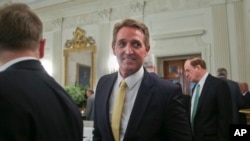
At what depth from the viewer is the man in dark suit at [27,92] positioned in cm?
95

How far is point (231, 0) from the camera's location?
796 cm

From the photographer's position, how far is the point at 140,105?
1.61 metres

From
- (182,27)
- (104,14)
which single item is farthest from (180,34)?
(104,14)

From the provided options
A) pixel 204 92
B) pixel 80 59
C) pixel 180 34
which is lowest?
pixel 204 92

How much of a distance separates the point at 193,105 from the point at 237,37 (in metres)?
5.13

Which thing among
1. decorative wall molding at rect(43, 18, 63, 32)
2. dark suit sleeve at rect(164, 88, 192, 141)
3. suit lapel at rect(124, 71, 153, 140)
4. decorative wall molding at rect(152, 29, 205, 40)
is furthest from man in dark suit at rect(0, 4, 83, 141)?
decorative wall molding at rect(43, 18, 63, 32)

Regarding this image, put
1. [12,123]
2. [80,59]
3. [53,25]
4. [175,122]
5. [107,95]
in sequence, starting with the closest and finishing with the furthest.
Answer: [12,123], [175,122], [107,95], [80,59], [53,25]

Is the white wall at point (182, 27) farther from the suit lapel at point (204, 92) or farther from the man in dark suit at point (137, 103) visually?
the man in dark suit at point (137, 103)

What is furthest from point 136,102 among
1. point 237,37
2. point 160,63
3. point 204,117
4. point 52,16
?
point 52,16

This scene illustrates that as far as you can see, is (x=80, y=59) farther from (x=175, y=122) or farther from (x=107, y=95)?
(x=175, y=122)

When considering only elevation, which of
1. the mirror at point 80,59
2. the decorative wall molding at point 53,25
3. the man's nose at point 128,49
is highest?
the decorative wall molding at point 53,25

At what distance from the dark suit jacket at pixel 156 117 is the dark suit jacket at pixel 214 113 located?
155 centimetres

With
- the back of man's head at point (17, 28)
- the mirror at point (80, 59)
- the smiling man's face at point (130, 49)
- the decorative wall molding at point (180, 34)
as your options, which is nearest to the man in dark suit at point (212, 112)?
the smiling man's face at point (130, 49)

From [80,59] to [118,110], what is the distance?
8.81 metres
